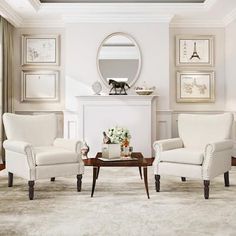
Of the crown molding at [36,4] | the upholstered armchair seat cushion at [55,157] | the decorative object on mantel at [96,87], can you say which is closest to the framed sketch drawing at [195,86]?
the decorative object on mantel at [96,87]

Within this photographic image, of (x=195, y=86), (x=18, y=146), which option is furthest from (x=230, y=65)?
(x=18, y=146)

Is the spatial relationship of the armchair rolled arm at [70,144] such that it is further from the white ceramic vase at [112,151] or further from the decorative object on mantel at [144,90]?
the decorative object on mantel at [144,90]

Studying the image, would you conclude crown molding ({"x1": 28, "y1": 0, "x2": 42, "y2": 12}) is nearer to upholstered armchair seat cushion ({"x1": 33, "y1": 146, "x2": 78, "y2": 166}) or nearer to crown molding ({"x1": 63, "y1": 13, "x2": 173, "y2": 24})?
crown molding ({"x1": 63, "y1": 13, "x2": 173, "y2": 24})

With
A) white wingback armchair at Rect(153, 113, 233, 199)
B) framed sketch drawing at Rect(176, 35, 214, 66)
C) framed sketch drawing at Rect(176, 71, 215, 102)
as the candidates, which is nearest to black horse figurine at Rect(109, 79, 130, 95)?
framed sketch drawing at Rect(176, 71, 215, 102)

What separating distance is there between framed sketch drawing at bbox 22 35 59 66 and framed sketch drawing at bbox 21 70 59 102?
0.72ft

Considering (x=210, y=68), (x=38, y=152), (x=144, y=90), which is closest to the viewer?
(x=38, y=152)

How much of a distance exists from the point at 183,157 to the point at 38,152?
1.66 meters

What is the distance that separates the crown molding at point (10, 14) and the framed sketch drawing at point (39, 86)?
955 millimetres

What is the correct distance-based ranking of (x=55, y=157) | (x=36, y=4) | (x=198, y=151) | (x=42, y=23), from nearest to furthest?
(x=55, y=157)
(x=198, y=151)
(x=36, y=4)
(x=42, y=23)

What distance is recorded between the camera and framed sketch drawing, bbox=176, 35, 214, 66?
7.50 metres

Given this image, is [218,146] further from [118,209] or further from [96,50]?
[96,50]

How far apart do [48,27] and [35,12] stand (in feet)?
2.17

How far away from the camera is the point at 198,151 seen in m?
4.23

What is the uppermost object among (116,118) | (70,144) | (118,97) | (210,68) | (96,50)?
(96,50)
